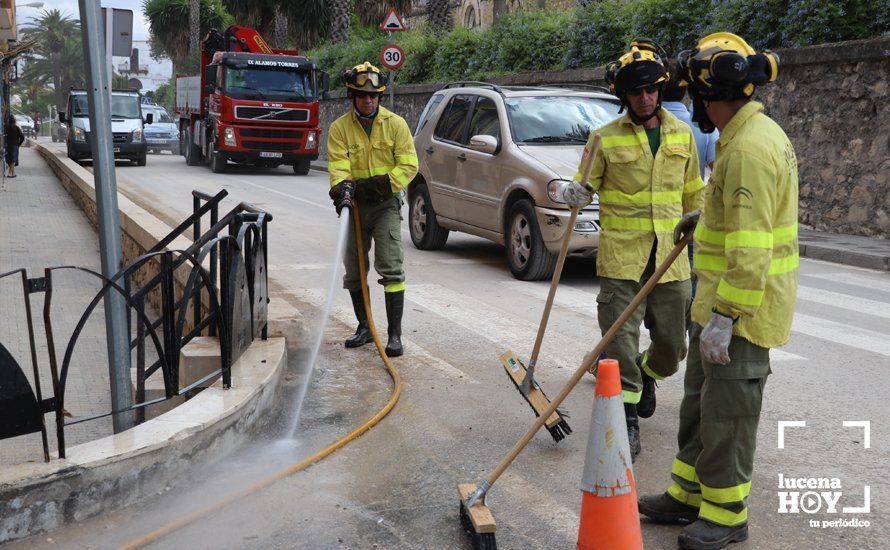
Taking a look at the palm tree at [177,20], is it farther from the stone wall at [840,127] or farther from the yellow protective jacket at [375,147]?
the yellow protective jacket at [375,147]

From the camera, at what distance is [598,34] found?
1925 cm

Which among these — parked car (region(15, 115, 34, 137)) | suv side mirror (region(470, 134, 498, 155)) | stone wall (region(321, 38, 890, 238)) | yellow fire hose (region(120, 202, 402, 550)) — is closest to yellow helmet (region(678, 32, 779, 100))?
yellow fire hose (region(120, 202, 402, 550))

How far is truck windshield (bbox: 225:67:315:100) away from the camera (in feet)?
77.5

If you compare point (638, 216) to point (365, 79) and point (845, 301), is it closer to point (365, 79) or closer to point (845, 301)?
point (365, 79)

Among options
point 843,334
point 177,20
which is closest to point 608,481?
point 843,334

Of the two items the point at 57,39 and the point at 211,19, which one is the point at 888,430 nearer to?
the point at 211,19

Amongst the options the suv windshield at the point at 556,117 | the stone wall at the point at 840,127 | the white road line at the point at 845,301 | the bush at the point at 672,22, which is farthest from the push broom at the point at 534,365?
the bush at the point at 672,22

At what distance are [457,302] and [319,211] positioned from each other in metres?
7.73

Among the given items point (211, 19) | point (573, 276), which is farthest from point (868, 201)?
point (211, 19)

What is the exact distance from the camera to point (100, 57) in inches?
185

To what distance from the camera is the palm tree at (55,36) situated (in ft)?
307

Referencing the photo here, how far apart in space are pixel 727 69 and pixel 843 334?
452 cm

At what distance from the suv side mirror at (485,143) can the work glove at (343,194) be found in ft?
10.8

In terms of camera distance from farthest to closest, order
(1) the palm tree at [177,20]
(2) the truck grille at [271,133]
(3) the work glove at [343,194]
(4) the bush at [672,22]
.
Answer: (1) the palm tree at [177,20]
(2) the truck grille at [271,133]
(4) the bush at [672,22]
(3) the work glove at [343,194]
